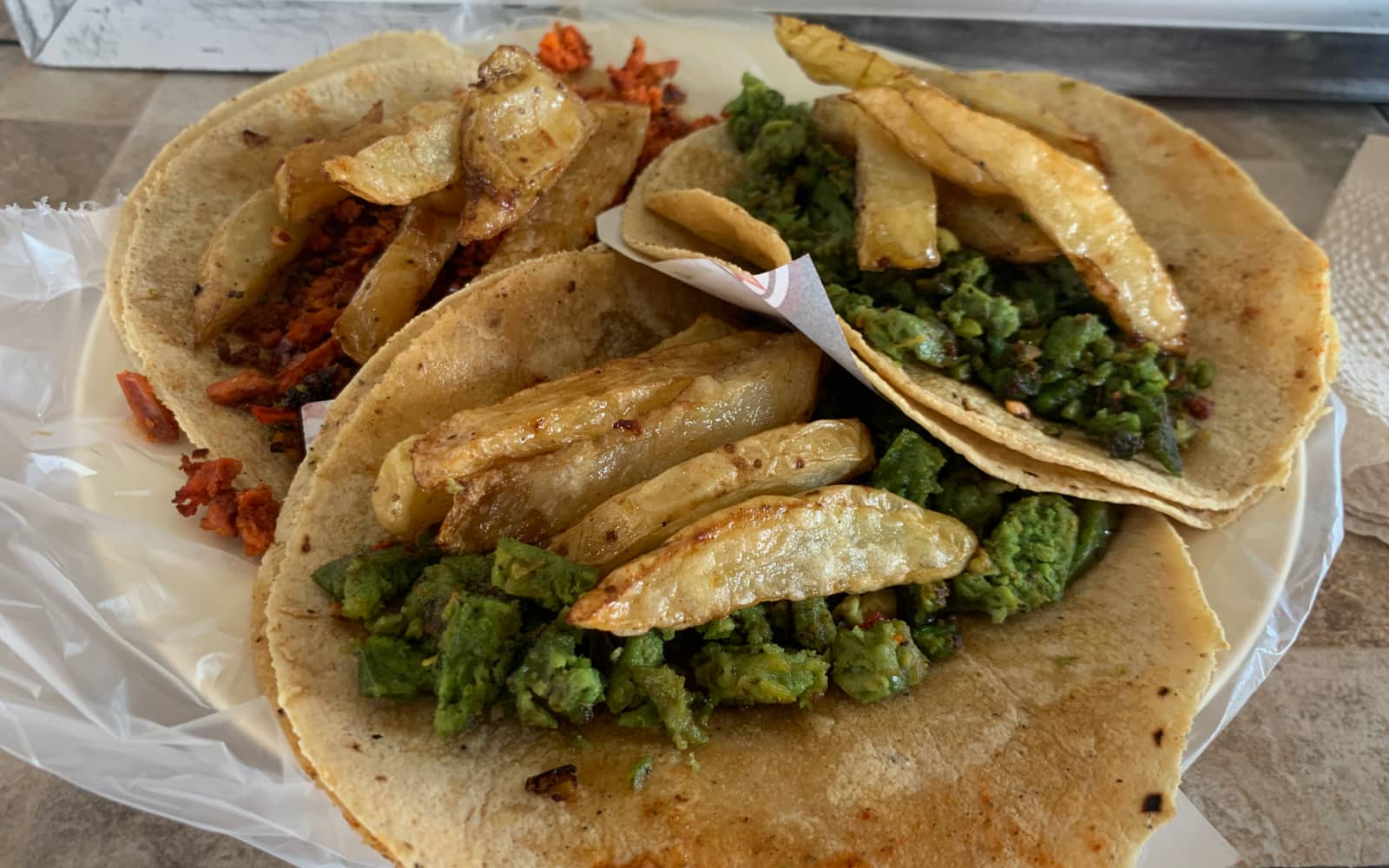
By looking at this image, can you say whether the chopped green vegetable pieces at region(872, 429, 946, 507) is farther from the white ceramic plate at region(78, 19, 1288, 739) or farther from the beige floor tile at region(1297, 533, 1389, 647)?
the beige floor tile at region(1297, 533, 1389, 647)

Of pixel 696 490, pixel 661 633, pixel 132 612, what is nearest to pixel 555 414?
pixel 696 490

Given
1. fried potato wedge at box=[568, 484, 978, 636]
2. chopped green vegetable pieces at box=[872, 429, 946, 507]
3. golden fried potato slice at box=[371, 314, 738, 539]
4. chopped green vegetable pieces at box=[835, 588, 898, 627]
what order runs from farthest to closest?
chopped green vegetable pieces at box=[872, 429, 946, 507] → chopped green vegetable pieces at box=[835, 588, 898, 627] → golden fried potato slice at box=[371, 314, 738, 539] → fried potato wedge at box=[568, 484, 978, 636]

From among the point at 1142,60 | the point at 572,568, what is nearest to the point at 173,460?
the point at 572,568

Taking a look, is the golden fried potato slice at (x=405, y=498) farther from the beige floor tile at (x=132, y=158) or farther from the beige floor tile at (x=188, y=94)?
the beige floor tile at (x=188, y=94)

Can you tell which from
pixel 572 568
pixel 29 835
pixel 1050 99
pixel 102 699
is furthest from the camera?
pixel 1050 99

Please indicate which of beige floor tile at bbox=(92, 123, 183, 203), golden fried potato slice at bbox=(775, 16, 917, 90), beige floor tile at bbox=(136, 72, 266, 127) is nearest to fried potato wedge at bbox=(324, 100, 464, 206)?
golden fried potato slice at bbox=(775, 16, 917, 90)

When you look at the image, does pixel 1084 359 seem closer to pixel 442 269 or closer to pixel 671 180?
pixel 671 180
